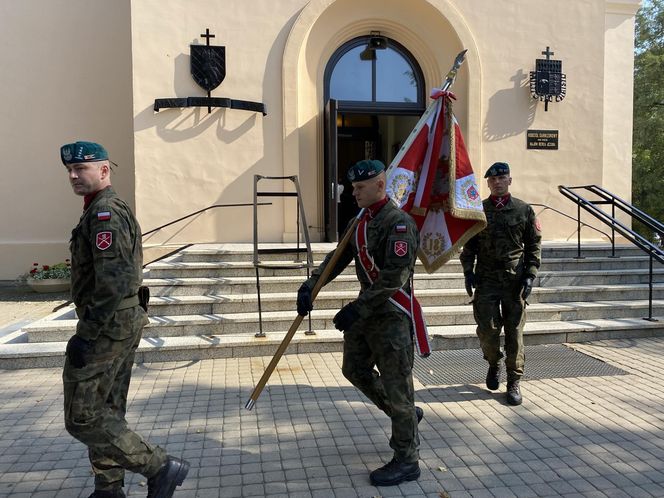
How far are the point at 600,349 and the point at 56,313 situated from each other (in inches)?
249

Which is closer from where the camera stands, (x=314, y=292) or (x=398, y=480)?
(x=398, y=480)

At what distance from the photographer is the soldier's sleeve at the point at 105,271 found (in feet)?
8.14

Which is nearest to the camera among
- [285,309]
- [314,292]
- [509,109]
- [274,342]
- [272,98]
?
[314,292]

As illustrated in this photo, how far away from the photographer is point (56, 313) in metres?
6.13

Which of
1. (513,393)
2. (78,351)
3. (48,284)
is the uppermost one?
(78,351)

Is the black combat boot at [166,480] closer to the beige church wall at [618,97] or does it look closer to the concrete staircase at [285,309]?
the concrete staircase at [285,309]

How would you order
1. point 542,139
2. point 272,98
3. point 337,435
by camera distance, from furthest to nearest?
point 542,139 → point 272,98 → point 337,435

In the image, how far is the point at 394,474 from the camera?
120 inches

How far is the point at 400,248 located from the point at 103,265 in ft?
5.14

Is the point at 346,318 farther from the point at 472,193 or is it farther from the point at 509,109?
the point at 509,109

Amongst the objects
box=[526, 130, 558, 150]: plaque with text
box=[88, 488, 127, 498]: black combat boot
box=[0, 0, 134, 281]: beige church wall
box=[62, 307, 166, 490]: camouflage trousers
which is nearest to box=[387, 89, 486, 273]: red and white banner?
box=[62, 307, 166, 490]: camouflage trousers

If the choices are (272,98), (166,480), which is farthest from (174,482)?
(272,98)

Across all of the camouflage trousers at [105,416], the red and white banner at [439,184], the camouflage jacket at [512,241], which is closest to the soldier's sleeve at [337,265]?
the red and white banner at [439,184]

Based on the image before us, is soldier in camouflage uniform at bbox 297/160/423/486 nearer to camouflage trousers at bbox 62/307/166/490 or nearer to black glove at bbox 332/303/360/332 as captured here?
black glove at bbox 332/303/360/332
